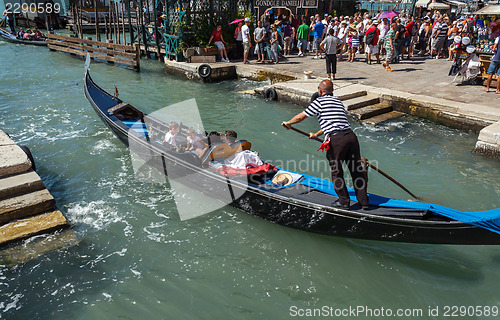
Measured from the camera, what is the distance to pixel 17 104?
873cm

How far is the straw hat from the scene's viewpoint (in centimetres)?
419

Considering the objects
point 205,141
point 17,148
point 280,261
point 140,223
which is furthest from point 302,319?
point 17,148

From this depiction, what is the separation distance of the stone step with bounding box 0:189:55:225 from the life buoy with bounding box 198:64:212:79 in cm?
694

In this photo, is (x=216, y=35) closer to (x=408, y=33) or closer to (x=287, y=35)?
(x=287, y=35)

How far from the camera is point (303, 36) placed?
11.9 metres

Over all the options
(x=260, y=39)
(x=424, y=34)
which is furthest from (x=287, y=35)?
(x=424, y=34)

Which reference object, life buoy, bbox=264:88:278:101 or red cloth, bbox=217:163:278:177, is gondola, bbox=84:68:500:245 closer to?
red cloth, bbox=217:163:278:177

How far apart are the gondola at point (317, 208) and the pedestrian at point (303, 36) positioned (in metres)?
7.75

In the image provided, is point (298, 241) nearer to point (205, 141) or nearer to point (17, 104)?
point (205, 141)

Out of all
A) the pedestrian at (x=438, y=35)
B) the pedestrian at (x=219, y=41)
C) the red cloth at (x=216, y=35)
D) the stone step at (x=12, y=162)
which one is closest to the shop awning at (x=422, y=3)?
the pedestrian at (x=438, y=35)

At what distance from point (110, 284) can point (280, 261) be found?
5.37 ft

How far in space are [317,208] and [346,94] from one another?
4.63 m

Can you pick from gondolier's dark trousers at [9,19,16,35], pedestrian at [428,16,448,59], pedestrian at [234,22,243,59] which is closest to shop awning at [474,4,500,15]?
pedestrian at [428,16,448,59]

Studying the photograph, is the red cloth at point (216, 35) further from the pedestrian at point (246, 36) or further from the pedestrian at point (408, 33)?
the pedestrian at point (408, 33)
